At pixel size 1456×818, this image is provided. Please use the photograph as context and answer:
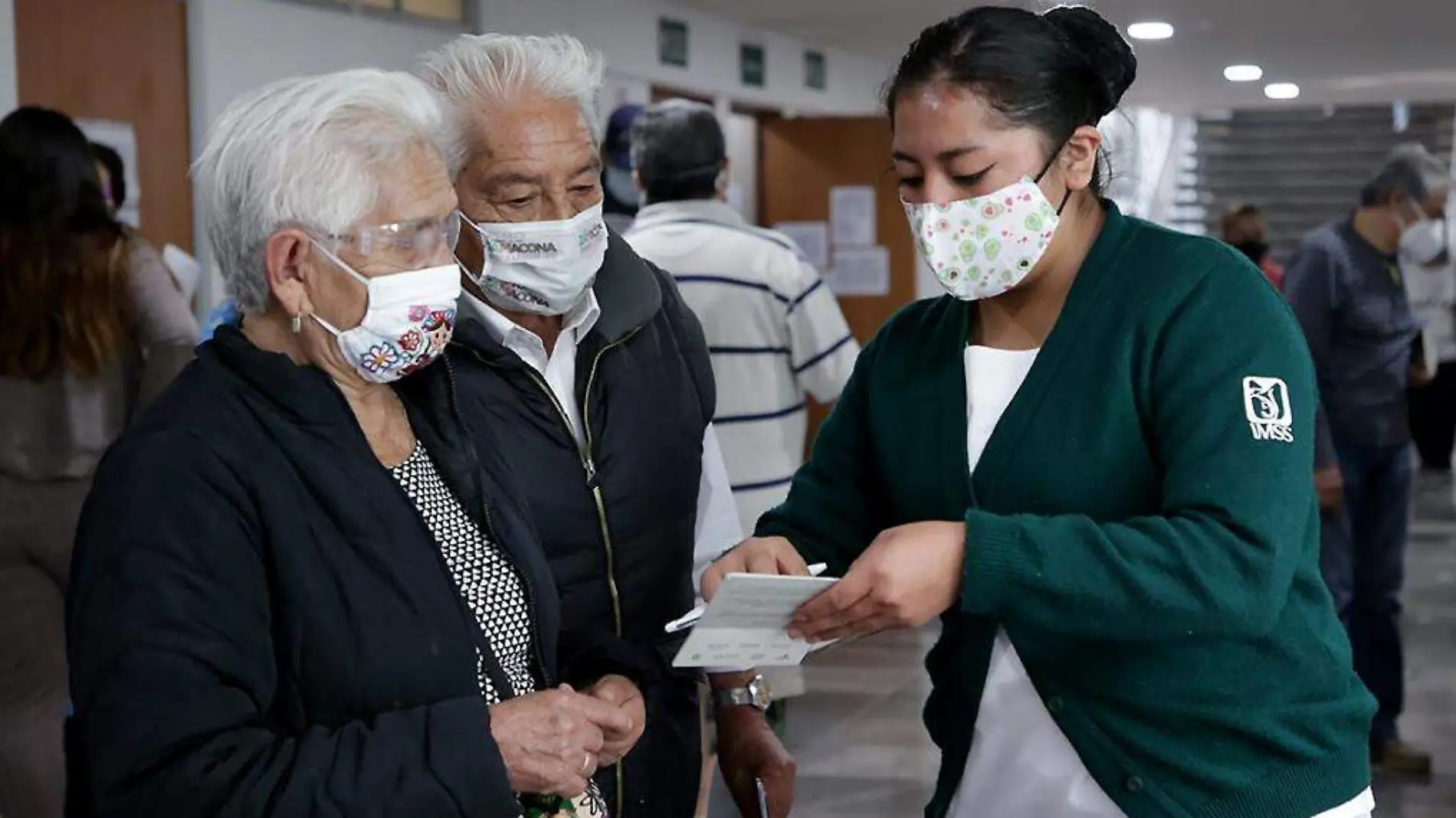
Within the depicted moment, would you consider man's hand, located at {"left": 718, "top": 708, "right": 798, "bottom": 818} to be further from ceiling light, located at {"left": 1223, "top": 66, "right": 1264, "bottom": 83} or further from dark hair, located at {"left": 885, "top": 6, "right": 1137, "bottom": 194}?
ceiling light, located at {"left": 1223, "top": 66, "right": 1264, "bottom": 83}

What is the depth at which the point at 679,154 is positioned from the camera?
4.59m

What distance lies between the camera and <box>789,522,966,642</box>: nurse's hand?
1.75 metres

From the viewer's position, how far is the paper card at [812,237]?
1130cm

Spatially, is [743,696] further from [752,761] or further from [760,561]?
[760,561]

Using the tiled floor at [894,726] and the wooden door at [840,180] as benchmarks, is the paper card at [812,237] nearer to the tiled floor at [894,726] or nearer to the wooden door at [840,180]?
the wooden door at [840,180]

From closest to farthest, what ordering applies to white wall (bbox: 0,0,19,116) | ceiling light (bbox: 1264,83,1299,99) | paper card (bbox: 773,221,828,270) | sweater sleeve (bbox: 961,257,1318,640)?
sweater sleeve (bbox: 961,257,1318,640) → white wall (bbox: 0,0,19,116) → paper card (bbox: 773,221,828,270) → ceiling light (bbox: 1264,83,1299,99)

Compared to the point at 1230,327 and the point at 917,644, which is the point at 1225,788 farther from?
the point at 917,644

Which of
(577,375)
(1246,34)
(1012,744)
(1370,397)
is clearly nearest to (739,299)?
(1370,397)

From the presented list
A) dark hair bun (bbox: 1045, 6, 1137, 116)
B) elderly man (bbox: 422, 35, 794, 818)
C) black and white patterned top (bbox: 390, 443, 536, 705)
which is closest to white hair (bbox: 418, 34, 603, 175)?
elderly man (bbox: 422, 35, 794, 818)

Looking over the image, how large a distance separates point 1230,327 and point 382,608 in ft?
3.01

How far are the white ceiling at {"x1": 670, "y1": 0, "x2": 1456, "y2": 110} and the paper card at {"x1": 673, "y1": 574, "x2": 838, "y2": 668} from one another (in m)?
7.27

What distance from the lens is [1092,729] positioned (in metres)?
1.89

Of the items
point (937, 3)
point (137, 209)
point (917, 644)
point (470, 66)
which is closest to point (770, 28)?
point (937, 3)

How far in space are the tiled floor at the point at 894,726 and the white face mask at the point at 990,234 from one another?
2676 millimetres
